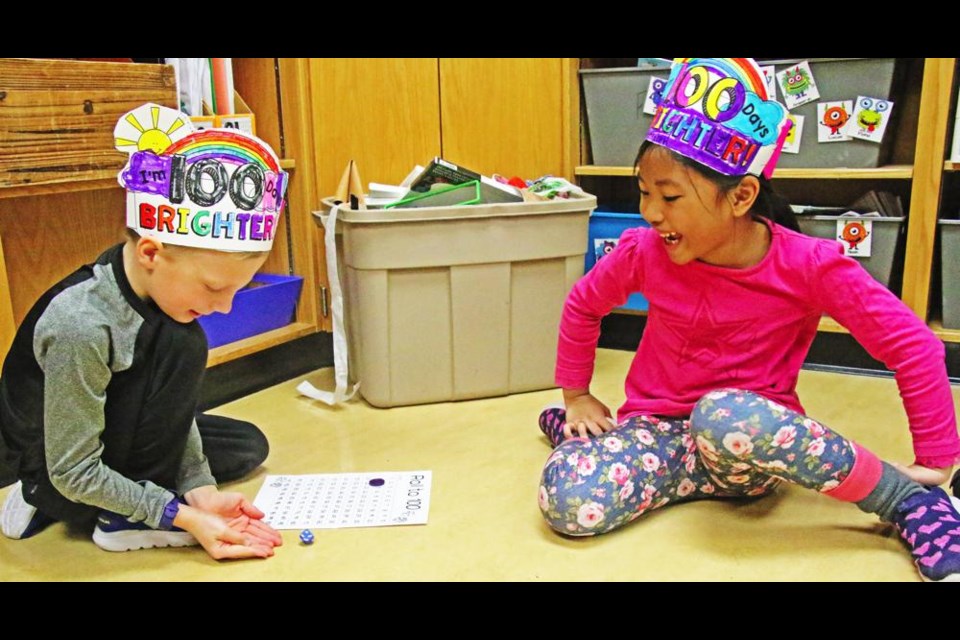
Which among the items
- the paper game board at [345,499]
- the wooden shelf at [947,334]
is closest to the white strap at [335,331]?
the paper game board at [345,499]

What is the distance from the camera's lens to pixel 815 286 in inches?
45.4

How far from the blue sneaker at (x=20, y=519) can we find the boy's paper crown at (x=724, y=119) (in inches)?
39.0

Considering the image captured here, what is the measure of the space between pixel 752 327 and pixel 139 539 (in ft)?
2.89

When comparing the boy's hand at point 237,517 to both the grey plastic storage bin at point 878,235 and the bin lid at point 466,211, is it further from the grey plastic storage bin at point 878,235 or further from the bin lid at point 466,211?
the grey plastic storage bin at point 878,235

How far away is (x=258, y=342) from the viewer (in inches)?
69.9

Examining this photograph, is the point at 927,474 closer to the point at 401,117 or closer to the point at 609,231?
the point at 609,231

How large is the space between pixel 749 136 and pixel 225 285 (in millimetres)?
685

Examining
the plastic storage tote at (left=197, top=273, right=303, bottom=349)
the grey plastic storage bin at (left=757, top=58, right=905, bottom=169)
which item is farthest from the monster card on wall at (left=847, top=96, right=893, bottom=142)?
the plastic storage tote at (left=197, top=273, right=303, bottom=349)

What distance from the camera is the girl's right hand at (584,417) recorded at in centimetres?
135

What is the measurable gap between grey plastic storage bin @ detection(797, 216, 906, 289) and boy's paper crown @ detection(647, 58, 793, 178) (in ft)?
2.60

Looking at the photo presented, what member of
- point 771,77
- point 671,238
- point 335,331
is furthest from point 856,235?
point 335,331

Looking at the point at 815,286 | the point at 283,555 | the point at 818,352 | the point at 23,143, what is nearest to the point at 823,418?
the point at 818,352

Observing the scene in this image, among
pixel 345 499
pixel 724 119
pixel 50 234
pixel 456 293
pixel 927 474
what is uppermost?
pixel 724 119
